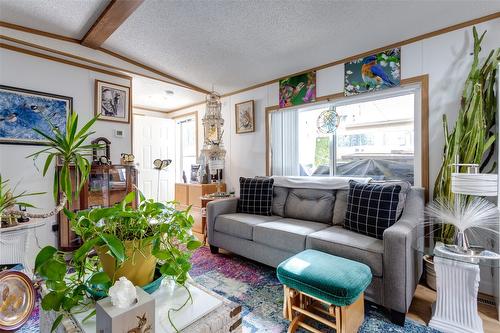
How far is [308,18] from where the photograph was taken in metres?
2.14

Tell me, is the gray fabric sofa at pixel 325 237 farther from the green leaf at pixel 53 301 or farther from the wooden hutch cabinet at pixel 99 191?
the green leaf at pixel 53 301

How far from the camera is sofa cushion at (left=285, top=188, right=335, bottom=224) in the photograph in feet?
8.66

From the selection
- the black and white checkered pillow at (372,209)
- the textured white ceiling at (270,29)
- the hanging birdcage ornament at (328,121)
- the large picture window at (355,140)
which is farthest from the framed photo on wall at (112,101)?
the black and white checkered pillow at (372,209)

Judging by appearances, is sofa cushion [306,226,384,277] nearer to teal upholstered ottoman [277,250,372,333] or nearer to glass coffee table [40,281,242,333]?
teal upholstered ottoman [277,250,372,333]

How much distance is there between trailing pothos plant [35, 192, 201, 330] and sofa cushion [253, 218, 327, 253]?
1370 millimetres

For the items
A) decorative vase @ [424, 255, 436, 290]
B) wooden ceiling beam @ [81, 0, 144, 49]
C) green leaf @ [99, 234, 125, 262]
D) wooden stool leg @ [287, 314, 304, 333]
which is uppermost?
wooden ceiling beam @ [81, 0, 144, 49]

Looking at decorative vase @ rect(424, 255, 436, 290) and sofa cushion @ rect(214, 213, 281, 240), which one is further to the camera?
sofa cushion @ rect(214, 213, 281, 240)

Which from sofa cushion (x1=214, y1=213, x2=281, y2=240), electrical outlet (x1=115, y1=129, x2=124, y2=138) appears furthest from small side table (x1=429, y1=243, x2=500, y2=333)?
electrical outlet (x1=115, y1=129, x2=124, y2=138)

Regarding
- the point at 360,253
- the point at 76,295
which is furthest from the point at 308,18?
the point at 76,295

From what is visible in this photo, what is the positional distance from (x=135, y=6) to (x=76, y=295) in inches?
83.7

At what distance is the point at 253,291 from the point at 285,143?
78.6 inches

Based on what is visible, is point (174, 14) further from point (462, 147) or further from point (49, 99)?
point (462, 147)

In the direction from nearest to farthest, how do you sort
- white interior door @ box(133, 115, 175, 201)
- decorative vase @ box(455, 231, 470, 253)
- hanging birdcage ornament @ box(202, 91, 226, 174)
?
1. decorative vase @ box(455, 231, 470, 253)
2. hanging birdcage ornament @ box(202, 91, 226, 174)
3. white interior door @ box(133, 115, 175, 201)

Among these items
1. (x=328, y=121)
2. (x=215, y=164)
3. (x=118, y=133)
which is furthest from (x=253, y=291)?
(x=118, y=133)
